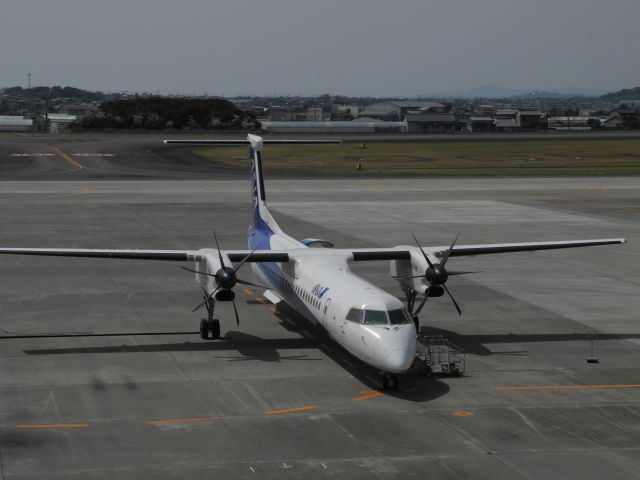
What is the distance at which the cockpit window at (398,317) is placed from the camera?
2489 centimetres

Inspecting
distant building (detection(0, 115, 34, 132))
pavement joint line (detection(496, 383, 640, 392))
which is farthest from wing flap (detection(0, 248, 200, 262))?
distant building (detection(0, 115, 34, 132))

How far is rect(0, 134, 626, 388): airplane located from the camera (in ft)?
80.9

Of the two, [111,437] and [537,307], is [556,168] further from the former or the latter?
[111,437]

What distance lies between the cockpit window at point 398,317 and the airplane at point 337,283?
1.1 inches

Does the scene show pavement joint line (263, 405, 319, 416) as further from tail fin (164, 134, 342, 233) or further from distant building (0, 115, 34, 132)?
distant building (0, 115, 34, 132)

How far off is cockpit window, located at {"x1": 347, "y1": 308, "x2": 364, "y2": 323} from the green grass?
234ft

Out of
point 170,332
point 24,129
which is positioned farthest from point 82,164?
point 24,129

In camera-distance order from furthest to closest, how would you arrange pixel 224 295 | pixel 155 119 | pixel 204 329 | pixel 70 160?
pixel 155 119
pixel 70 160
pixel 204 329
pixel 224 295

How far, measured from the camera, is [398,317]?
987 inches

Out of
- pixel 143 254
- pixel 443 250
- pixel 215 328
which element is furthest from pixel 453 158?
pixel 143 254

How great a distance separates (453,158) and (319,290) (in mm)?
90736

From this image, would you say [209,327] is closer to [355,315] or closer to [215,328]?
[215,328]

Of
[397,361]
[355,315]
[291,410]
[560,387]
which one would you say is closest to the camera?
[291,410]

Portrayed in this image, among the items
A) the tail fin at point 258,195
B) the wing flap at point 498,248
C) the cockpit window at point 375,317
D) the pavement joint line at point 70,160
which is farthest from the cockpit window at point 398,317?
the pavement joint line at point 70,160
